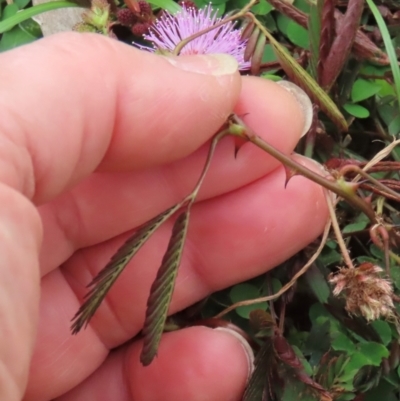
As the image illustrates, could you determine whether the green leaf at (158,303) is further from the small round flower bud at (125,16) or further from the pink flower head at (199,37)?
the small round flower bud at (125,16)

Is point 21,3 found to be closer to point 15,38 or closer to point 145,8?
point 15,38

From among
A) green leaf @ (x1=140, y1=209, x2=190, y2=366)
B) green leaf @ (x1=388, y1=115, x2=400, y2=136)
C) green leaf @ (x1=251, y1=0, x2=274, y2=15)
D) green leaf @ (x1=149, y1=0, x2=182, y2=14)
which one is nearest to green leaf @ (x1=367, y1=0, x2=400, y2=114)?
green leaf @ (x1=388, y1=115, x2=400, y2=136)

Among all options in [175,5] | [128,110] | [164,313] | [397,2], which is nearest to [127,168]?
[128,110]

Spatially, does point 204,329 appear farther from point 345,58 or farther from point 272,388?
point 345,58

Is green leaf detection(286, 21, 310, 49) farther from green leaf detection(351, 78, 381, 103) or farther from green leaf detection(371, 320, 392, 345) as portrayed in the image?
green leaf detection(371, 320, 392, 345)

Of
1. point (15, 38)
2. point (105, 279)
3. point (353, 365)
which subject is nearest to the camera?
point (105, 279)

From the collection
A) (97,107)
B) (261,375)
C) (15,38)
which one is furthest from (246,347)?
(15,38)
